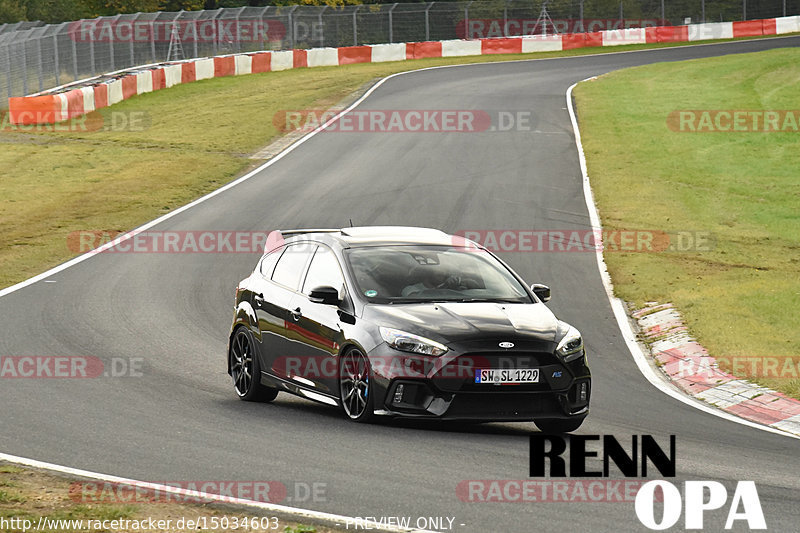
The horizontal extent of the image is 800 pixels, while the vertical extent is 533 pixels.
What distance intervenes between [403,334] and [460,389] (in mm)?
660

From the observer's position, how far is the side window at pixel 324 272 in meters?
11.0

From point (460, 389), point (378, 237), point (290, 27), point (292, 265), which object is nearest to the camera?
point (460, 389)

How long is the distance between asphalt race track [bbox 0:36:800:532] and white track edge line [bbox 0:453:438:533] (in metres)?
0.12

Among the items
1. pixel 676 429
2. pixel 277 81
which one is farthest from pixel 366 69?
pixel 676 429

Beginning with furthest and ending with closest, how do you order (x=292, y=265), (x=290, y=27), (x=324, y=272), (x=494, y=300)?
(x=290, y=27), (x=292, y=265), (x=324, y=272), (x=494, y=300)

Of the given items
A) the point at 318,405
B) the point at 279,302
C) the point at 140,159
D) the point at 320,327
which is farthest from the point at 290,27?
the point at 320,327

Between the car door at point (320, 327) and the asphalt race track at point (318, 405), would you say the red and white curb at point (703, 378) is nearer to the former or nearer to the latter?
the asphalt race track at point (318, 405)

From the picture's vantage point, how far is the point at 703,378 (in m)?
13.2

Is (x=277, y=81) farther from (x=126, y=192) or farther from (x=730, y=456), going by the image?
(x=730, y=456)

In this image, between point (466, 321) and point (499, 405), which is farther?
point (466, 321)

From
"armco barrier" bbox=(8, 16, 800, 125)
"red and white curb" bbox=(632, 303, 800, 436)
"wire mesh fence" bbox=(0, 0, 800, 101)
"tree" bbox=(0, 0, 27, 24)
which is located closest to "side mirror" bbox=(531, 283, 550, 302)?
"red and white curb" bbox=(632, 303, 800, 436)

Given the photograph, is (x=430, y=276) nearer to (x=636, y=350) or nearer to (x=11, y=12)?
(x=636, y=350)

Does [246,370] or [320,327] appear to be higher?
[320,327]

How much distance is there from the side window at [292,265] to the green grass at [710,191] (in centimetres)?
510
